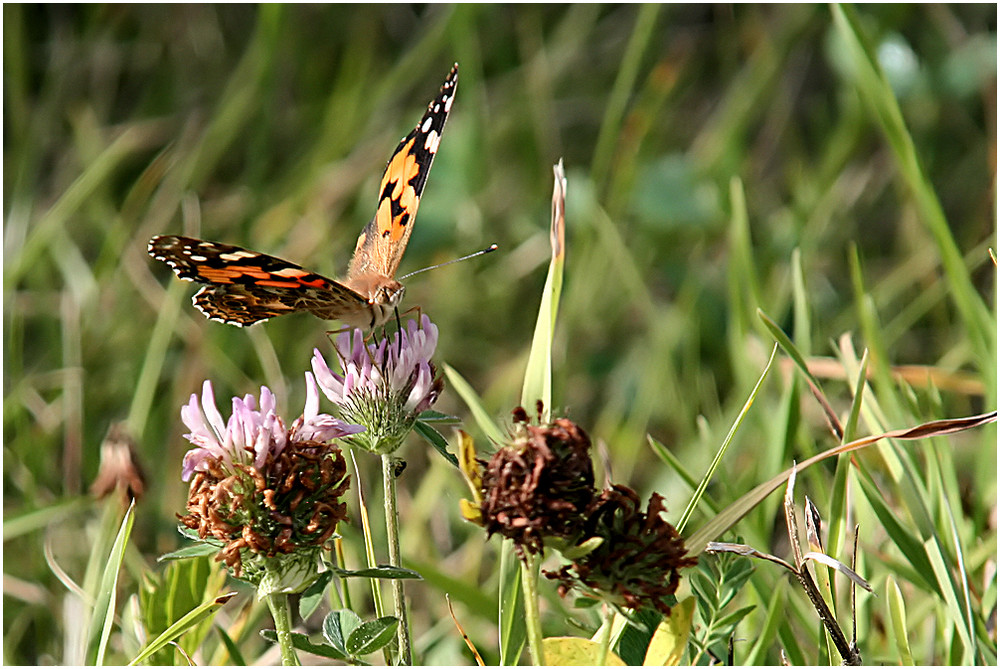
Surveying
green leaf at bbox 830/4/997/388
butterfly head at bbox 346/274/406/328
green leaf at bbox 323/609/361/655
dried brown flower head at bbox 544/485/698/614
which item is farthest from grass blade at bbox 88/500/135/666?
green leaf at bbox 830/4/997/388

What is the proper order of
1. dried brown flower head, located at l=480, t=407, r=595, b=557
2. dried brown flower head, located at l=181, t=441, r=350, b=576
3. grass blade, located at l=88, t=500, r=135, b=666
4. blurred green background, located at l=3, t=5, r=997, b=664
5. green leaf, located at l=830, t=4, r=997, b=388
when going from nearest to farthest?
1. dried brown flower head, located at l=480, t=407, r=595, b=557
2. dried brown flower head, located at l=181, t=441, r=350, b=576
3. grass blade, located at l=88, t=500, r=135, b=666
4. green leaf, located at l=830, t=4, r=997, b=388
5. blurred green background, located at l=3, t=5, r=997, b=664

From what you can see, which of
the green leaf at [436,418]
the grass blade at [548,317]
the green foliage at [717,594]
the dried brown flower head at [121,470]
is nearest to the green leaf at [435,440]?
the green leaf at [436,418]

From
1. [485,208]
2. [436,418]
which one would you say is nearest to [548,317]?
[436,418]

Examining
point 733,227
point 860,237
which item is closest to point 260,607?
point 733,227

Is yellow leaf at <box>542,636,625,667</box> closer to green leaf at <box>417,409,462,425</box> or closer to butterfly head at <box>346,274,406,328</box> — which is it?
green leaf at <box>417,409,462,425</box>

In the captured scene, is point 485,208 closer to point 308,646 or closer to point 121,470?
point 121,470
